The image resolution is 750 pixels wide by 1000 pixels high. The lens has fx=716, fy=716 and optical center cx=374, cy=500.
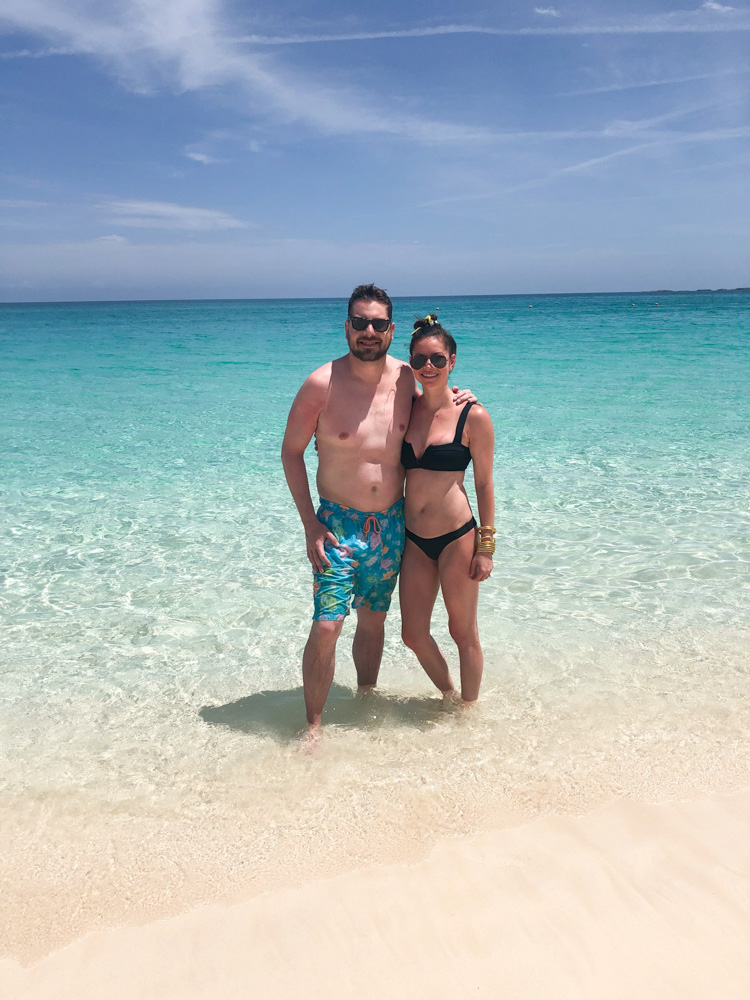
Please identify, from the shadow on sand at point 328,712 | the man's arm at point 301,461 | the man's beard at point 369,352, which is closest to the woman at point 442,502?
the man's beard at point 369,352

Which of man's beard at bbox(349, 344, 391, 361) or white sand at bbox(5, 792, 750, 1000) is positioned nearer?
white sand at bbox(5, 792, 750, 1000)

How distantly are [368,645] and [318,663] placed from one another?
449 mm

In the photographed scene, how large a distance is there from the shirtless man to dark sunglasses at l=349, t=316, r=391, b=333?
42 millimetres

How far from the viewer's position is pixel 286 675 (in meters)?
4.00

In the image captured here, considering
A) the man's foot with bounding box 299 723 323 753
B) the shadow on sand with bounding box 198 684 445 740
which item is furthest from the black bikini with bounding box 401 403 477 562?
the man's foot with bounding box 299 723 323 753

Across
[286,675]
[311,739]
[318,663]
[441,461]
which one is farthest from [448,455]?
[286,675]

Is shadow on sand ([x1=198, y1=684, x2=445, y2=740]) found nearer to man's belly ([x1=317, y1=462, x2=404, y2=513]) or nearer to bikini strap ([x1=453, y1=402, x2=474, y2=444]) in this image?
man's belly ([x1=317, y1=462, x2=404, y2=513])

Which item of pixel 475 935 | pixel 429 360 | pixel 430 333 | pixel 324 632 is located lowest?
pixel 475 935

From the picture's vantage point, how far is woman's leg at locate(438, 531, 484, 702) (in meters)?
3.22

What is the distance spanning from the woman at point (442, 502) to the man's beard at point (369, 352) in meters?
0.14

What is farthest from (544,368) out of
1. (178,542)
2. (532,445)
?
(178,542)

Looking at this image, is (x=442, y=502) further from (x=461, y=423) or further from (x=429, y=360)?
(x=429, y=360)

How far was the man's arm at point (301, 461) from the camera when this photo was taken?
3.18 metres

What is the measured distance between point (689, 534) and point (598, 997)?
174 inches
